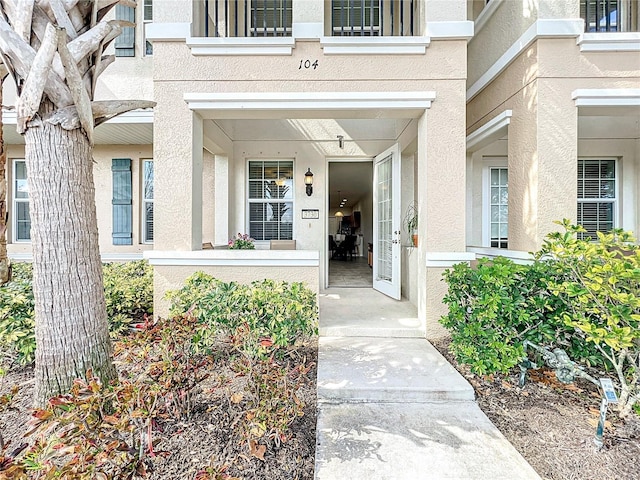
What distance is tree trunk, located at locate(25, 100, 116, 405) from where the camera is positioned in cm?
214

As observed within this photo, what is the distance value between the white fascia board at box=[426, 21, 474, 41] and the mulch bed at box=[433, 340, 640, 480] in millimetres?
3771

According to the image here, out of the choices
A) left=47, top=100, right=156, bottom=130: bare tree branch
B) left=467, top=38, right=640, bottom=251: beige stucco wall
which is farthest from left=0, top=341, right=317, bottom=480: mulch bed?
left=467, top=38, right=640, bottom=251: beige stucco wall

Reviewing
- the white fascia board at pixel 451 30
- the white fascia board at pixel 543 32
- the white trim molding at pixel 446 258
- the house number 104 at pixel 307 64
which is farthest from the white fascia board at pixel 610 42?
the house number 104 at pixel 307 64

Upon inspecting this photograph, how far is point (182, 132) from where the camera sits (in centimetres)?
396

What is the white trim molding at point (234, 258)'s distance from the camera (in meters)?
3.91

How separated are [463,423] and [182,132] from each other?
415 cm

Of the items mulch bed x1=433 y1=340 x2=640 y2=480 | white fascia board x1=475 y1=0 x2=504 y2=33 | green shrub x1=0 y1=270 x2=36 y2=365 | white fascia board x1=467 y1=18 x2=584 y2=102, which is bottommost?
mulch bed x1=433 y1=340 x2=640 y2=480

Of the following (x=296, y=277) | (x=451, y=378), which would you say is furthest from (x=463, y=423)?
(x=296, y=277)

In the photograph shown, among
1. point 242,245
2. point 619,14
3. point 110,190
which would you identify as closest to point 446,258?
point 242,245

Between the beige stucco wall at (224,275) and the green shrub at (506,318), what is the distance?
1.75 meters

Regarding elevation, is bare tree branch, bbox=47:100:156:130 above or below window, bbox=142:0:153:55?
below

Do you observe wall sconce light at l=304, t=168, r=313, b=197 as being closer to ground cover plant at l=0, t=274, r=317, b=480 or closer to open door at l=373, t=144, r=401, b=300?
open door at l=373, t=144, r=401, b=300

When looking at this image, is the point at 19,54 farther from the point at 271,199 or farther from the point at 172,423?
the point at 271,199

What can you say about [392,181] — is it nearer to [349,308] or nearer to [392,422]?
[349,308]
